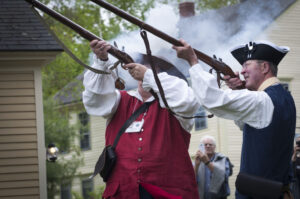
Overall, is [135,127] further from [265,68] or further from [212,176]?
[212,176]

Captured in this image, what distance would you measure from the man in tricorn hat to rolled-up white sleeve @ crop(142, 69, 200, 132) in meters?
0.38

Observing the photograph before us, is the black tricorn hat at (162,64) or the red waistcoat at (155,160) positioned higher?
the black tricorn hat at (162,64)

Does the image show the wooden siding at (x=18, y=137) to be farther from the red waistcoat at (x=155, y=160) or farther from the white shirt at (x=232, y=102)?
the white shirt at (x=232, y=102)

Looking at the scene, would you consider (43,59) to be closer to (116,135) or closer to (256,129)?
(116,135)

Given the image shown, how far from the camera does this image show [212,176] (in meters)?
8.54

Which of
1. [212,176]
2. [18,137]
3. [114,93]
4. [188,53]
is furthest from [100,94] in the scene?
[18,137]

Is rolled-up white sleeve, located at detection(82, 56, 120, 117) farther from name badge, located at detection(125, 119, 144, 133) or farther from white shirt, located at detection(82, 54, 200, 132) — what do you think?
name badge, located at detection(125, 119, 144, 133)

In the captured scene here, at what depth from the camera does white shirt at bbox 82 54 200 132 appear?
14.5ft

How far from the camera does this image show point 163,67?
201 inches

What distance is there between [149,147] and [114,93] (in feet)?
2.02

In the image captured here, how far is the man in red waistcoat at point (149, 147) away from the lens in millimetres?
4637

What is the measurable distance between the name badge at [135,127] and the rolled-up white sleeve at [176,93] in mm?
343

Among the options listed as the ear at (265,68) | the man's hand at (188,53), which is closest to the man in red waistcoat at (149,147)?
the man's hand at (188,53)

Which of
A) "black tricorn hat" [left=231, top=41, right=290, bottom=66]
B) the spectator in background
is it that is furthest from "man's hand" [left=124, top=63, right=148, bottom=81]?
the spectator in background
